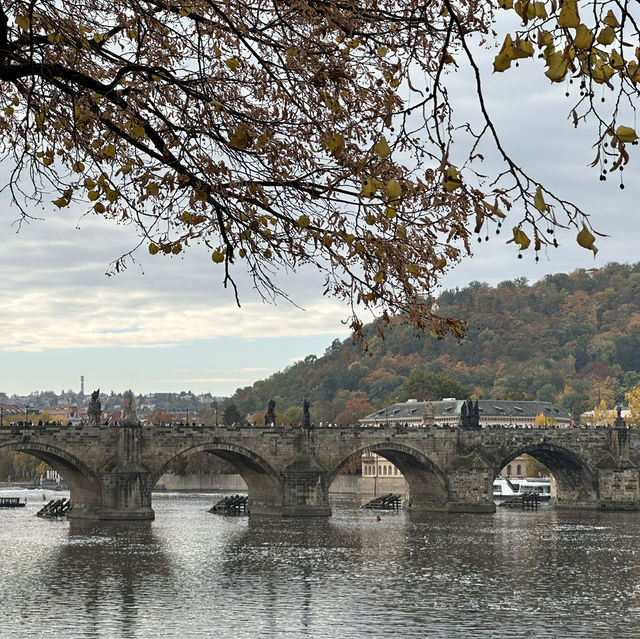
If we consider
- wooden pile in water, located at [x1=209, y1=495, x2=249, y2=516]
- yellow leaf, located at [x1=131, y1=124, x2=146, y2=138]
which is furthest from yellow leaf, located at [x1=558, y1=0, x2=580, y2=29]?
wooden pile in water, located at [x1=209, y1=495, x2=249, y2=516]

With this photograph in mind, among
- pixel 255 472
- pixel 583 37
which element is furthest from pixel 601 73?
pixel 255 472

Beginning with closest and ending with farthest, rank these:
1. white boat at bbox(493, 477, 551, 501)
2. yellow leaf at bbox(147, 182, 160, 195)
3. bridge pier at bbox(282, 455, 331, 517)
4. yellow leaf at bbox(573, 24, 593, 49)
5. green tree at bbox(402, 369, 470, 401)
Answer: yellow leaf at bbox(573, 24, 593, 49) < yellow leaf at bbox(147, 182, 160, 195) < bridge pier at bbox(282, 455, 331, 517) < white boat at bbox(493, 477, 551, 501) < green tree at bbox(402, 369, 470, 401)

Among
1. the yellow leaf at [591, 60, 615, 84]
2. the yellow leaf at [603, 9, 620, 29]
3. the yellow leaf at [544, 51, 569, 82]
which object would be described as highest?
the yellow leaf at [603, 9, 620, 29]

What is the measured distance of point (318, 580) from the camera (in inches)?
1345

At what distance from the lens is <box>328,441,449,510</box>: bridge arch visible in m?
69.4

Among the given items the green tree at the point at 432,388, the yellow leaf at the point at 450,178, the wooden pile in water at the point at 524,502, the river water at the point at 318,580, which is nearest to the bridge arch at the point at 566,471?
the wooden pile in water at the point at 524,502

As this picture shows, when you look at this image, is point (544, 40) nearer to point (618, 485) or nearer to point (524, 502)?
point (618, 485)

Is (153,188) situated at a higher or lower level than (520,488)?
higher

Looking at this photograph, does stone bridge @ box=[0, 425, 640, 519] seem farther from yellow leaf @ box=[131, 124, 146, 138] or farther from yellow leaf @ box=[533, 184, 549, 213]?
yellow leaf @ box=[533, 184, 549, 213]

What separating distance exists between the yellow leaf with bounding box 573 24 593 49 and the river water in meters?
19.9

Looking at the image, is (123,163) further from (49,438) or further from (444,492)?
(444,492)

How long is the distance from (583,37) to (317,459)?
201ft

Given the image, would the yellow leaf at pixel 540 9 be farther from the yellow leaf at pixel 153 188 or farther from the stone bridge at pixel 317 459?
the stone bridge at pixel 317 459

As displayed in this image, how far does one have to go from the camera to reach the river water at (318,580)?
25766 mm
